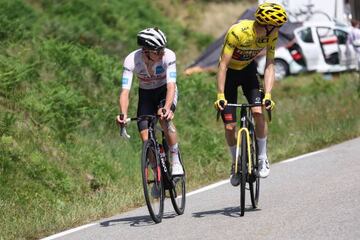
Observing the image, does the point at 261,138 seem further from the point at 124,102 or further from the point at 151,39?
the point at 151,39

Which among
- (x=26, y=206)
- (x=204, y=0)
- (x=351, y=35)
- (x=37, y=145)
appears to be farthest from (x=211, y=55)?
(x=26, y=206)

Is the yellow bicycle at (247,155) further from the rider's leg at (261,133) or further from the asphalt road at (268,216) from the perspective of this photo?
the asphalt road at (268,216)

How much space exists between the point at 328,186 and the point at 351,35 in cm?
1976

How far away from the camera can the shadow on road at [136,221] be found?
30.4ft

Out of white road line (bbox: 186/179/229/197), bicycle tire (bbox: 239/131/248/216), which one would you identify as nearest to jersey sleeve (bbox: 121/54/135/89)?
bicycle tire (bbox: 239/131/248/216)

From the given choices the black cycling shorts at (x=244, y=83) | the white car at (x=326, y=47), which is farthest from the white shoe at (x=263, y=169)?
the white car at (x=326, y=47)

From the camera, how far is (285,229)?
8.25 meters

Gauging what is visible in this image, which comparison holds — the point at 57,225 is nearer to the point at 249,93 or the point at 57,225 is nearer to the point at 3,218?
the point at 3,218

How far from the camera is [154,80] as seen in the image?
962cm

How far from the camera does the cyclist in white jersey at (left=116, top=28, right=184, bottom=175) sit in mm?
9081

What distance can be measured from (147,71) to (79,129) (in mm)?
6281

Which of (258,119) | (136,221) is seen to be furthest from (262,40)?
(136,221)

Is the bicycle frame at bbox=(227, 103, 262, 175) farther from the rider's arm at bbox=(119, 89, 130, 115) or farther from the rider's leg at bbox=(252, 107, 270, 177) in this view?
the rider's arm at bbox=(119, 89, 130, 115)

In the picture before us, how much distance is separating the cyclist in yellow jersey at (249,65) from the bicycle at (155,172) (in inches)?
27.5
